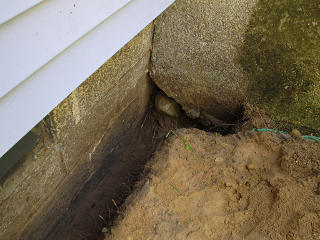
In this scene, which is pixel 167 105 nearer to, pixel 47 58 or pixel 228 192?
pixel 228 192

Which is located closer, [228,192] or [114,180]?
[228,192]

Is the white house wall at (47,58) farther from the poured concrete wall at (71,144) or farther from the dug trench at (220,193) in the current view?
the dug trench at (220,193)

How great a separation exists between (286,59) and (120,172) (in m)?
1.84

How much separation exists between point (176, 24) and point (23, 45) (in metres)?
1.90

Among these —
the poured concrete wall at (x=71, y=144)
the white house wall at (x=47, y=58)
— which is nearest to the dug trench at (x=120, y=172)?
the poured concrete wall at (x=71, y=144)

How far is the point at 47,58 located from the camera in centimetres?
112

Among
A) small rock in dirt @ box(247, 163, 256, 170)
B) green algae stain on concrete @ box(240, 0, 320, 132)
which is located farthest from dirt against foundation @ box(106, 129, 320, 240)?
green algae stain on concrete @ box(240, 0, 320, 132)

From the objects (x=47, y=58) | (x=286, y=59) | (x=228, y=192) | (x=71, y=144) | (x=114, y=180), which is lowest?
(x=114, y=180)

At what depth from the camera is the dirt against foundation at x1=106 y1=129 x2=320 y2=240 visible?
1892 millimetres

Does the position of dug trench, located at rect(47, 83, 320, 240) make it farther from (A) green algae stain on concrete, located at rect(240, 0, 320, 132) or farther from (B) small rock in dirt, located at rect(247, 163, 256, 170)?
(A) green algae stain on concrete, located at rect(240, 0, 320, 132)

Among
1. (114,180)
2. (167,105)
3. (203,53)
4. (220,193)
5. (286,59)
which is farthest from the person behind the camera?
(167,105)

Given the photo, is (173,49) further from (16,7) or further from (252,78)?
(16,7)

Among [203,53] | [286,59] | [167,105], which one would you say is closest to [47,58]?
[203,53]

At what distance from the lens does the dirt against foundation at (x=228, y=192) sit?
189cm
